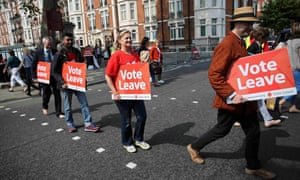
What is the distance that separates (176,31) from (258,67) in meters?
31.0

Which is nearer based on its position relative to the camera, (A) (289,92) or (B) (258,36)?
(A) (289,92)

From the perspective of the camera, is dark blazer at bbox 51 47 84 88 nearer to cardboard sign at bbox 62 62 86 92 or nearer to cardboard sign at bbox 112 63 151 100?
cardboard sign at bbox 62 62 86 92

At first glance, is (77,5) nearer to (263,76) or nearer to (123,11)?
(123,11)

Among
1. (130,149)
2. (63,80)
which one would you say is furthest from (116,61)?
(63,80)

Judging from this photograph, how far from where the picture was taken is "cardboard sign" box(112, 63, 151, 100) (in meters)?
3.23

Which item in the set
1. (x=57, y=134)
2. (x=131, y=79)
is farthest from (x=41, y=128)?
(x=131, y=79)

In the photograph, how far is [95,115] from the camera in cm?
569

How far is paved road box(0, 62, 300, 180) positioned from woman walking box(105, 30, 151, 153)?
21 cm

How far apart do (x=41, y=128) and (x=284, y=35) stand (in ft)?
17.6

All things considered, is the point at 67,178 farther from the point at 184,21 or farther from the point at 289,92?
the point at 184,21

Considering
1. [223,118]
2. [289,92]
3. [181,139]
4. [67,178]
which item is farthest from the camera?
[181,139]

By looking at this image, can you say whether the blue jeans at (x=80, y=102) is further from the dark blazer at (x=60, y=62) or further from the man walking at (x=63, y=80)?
the dark blazer at (x=60, y=62)

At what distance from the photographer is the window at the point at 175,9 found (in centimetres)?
3128

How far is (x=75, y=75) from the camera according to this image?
428 cm
